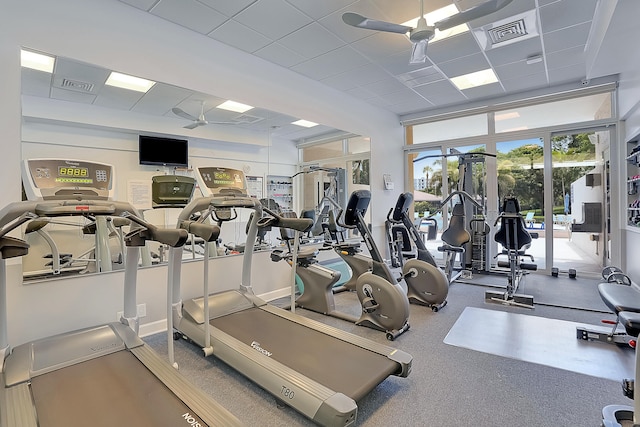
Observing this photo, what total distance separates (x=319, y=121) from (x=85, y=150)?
Answer: 3209 millimetres

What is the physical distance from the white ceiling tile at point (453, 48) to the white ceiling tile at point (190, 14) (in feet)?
8.54

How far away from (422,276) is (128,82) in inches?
153

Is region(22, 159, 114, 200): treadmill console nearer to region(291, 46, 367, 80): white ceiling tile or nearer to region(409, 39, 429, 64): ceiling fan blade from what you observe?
region(291, 46, 367, 80): white ceiling tile

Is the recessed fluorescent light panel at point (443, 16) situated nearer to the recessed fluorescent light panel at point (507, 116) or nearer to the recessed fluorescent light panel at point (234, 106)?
the recessed fluorescent light panel at point (234, 106)

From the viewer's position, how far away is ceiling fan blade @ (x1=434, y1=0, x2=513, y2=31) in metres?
2.52

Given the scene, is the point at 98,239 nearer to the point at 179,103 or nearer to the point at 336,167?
the point at 179,103

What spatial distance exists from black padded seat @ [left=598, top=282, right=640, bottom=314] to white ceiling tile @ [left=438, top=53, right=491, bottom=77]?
326cm

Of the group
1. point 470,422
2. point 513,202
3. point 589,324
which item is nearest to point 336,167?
point 513,202

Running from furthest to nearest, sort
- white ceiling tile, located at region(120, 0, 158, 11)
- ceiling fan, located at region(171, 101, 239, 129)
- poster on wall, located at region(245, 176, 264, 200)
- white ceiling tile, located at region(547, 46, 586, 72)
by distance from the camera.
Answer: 1. poster on wall, located at region(245, 176, 264, 200)
2. white ceiling tile, located at region(547, 46, 586, 72)
3. ceiling fan, located at region(171, 101, 239, 129)
4. white ceiling tile, located at region(120, 0, 158, 11)

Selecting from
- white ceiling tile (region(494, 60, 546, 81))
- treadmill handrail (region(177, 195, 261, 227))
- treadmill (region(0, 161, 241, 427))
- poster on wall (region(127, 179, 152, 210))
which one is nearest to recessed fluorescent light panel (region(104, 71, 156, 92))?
A: poster on wall (region(127, 179, 152, 210))

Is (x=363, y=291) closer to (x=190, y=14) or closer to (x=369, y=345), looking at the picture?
(x=369, y=345)

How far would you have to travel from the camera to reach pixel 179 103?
3.57 metres

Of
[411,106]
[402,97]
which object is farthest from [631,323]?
[411,106]

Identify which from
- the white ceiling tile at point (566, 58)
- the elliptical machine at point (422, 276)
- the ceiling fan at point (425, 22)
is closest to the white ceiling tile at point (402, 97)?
the white ceiling tile at point (566, 58)
